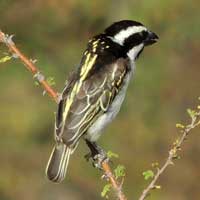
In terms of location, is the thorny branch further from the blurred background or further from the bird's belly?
the blurred background

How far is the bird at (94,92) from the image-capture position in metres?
7.35

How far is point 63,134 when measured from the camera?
733cm

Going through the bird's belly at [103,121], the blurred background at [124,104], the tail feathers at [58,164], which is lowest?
the tail feathers at [58,164]

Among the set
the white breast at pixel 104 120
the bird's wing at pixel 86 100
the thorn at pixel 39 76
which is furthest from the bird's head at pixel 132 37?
the thorn at pixel 39 76

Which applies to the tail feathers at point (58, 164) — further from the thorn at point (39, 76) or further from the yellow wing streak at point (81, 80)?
the thorn at point (39, 76)

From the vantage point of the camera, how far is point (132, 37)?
7883 millimetres

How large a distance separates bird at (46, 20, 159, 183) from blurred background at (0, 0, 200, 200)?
18.6ft

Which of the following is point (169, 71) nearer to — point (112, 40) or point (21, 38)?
point (21, 38)

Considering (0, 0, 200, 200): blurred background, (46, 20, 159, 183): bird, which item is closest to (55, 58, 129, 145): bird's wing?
(46, 20, 159, 183): bird

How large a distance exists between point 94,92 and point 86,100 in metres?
0.10

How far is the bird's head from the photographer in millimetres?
7855

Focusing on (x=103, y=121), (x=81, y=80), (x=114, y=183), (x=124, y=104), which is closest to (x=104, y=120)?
(x=103, y=121)

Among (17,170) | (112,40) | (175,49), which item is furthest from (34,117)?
(112,40)

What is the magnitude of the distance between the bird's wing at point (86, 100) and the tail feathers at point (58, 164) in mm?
62
